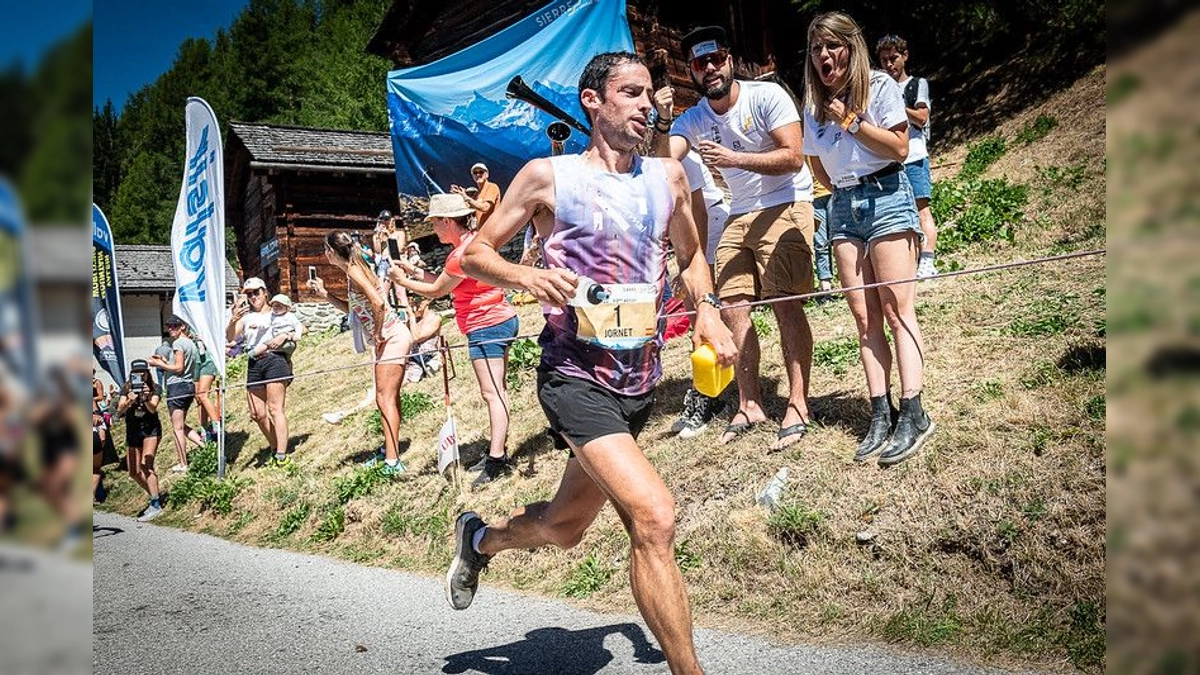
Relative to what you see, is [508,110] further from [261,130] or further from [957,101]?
[261,130]

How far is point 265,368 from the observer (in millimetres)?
9430

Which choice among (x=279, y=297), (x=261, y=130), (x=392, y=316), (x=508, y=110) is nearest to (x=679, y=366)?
(x=392, y=316)

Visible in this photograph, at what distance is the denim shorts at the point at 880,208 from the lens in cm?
458

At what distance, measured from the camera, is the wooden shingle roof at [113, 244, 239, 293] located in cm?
3678

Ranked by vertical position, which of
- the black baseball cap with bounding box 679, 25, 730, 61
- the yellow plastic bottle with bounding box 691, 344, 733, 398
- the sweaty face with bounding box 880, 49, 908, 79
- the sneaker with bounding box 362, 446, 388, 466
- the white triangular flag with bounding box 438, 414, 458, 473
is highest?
the sweaty face with bounding box 880, 49, 908, 79

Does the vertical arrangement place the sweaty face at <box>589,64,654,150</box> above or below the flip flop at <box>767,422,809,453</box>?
above

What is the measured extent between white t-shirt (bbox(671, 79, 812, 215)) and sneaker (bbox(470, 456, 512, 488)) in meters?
2.43

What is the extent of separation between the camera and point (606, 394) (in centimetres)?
332

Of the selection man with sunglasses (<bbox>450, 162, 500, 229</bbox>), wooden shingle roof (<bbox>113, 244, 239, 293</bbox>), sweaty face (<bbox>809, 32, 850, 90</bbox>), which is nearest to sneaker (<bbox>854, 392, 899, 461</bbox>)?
sweaty face (<bbox>809, 32, 850, 90</bbox>)

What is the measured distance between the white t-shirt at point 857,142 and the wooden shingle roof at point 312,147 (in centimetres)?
2083

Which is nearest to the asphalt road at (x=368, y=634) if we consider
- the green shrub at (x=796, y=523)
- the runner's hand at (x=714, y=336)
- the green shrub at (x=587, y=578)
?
the green shrub at (x=587, y=578)

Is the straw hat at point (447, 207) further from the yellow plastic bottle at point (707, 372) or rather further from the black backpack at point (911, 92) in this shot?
the yellow plastic bottle at point (707, 372)

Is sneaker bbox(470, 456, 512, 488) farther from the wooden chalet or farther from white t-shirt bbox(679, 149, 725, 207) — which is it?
the wooden chalet

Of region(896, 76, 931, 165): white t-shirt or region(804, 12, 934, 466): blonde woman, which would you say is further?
region(896, 76, 931, 165): white t-shirt
